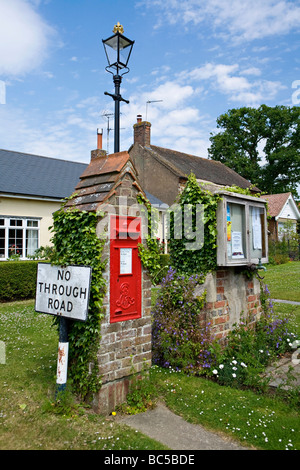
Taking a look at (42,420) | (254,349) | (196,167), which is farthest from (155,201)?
(42,420)

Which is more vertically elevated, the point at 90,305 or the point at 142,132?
the point at 142,132

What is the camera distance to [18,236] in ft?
53.9

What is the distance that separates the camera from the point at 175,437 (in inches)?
130

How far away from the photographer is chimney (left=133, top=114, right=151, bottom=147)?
2277 cm

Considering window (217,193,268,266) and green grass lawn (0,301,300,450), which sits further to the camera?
window (217,193,268,266)

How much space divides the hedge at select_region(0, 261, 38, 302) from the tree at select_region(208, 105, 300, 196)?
109 ft

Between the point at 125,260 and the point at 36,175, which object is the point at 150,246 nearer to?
the point at 125,260

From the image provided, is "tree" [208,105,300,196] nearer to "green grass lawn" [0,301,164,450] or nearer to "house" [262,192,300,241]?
"house" [262,192,300,241]

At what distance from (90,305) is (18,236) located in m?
13.8

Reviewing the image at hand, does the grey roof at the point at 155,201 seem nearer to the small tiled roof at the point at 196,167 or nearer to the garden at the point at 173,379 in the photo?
the small tiled roof at the point at 196,167

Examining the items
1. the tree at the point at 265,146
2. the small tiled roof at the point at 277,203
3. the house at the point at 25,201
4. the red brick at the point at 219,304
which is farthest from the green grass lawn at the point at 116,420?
the tree at the point at 265,146

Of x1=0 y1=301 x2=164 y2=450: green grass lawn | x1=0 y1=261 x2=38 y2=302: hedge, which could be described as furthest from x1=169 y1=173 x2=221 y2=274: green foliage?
x1=0 y1=261 x2=38 y2=302: hedge
